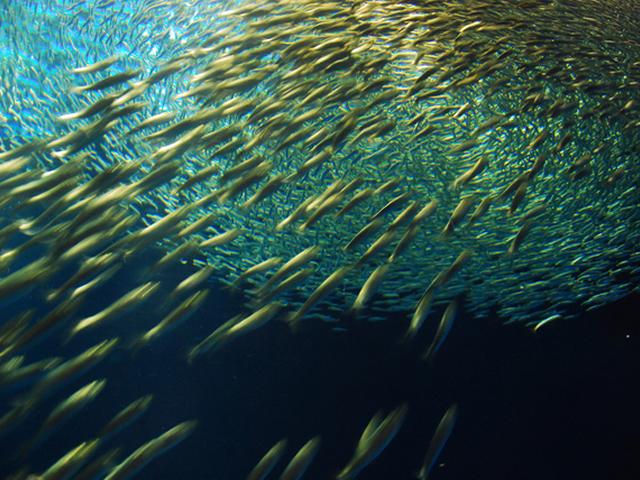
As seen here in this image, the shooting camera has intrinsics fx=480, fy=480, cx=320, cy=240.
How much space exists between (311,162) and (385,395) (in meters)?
5.63

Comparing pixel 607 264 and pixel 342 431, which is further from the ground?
pixel 607 264

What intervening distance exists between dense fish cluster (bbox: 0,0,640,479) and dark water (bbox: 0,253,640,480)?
1.11m

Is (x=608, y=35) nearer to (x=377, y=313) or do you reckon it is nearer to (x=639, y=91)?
(x=639, y=91)

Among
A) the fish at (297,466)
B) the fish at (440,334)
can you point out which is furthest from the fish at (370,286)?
the fish at (297,466)

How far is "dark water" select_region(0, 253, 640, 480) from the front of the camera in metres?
6.75

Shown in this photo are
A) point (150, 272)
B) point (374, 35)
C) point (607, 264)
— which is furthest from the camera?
point (607, 264)

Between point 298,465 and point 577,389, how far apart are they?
793 cm

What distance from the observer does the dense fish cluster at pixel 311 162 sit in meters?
2.34

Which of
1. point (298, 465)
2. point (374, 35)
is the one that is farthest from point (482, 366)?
point (298, 465)

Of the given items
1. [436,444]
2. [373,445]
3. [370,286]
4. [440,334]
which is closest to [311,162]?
[370,286]

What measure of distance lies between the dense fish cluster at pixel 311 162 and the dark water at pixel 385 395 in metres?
1.11

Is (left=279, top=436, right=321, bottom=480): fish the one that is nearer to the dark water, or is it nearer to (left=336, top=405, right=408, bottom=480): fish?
(left=336, top=405, right=408, bottom=480): fish

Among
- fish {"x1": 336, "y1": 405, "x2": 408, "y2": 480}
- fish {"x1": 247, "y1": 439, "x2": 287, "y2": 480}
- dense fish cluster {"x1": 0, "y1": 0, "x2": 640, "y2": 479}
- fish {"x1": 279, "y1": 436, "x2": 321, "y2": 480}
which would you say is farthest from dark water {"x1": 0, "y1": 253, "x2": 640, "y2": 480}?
fish {"x1": 336, "y1": 405, "x2": 408, "y2": 480}

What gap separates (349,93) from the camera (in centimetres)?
320
